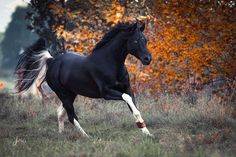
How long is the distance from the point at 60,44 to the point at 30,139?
10550 mm

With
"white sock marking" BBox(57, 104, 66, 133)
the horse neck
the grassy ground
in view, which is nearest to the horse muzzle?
the horse neck

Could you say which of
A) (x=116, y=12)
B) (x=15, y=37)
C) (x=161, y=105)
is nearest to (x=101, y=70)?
(x=161, y=105)

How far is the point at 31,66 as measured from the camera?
1057 centimetres

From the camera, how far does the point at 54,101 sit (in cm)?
1349

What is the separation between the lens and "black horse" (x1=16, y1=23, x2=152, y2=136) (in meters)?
8.42

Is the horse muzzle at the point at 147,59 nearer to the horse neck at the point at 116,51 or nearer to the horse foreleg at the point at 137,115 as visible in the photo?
the horse neck at the point at 116,51

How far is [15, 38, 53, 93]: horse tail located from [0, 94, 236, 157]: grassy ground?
974 mm

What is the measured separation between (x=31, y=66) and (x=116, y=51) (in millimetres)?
2805

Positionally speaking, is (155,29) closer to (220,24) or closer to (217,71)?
(217,71)

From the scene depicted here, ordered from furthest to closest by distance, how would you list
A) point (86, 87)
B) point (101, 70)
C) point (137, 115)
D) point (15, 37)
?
point (15, 37) → point (86, 87) → point (101, 70) → point (137, 115)

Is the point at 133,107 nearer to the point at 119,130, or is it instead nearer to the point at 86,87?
the point at 119,130

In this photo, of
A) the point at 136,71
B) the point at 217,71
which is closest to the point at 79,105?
the point at 136,71

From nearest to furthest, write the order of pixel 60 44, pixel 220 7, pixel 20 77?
pixel 220 7 < pixel 20 77 < pixel 60 44

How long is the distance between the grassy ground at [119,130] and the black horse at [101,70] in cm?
62
